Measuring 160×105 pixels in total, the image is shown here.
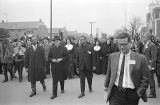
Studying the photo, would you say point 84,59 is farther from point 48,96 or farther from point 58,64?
point 48,96

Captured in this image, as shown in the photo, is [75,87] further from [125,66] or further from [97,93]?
[125,66]

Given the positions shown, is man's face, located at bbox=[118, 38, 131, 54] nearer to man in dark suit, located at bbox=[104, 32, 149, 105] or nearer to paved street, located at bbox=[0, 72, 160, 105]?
man in dark suit, located at bbox=[104, 32, 149, 105]

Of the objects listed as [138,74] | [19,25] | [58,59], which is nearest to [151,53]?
[58,59]

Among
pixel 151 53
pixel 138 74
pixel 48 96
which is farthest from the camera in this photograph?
pixel 48 96

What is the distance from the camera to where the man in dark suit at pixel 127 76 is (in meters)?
4.20

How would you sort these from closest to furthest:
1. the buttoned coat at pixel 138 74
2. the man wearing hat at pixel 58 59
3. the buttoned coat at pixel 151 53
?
the buttoned coat at pixel 138 74 → the buttoned coat at pixel 151 53 → the man wearing hat at pixel 58 59

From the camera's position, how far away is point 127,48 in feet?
14.0

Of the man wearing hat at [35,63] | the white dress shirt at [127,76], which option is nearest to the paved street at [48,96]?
the man wearing hat at [35,63]

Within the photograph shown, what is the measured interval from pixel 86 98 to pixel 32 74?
2038mm

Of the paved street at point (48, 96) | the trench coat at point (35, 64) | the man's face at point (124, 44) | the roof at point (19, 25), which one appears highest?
the roof at point (19, 25)

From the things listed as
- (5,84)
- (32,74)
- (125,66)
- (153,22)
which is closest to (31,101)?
(32,74)

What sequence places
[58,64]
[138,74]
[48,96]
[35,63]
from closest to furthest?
[138,74] → [48,96] → [58,64] → [35,63]

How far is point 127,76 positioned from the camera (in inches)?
167

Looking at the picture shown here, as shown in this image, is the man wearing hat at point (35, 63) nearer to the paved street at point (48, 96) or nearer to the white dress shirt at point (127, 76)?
the paved street at point (48, 96)
